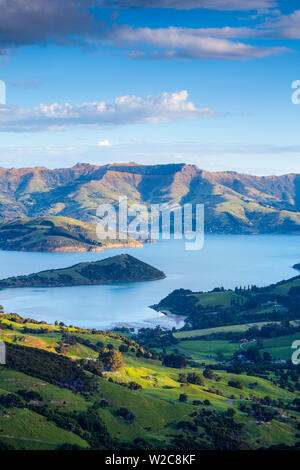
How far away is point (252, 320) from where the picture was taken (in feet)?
512

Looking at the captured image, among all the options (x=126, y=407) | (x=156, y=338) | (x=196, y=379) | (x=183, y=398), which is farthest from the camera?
(x=156, y=338)

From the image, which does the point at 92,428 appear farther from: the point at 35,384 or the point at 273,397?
the point at 273,397

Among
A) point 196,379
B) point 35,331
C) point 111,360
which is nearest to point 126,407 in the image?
point 111,360

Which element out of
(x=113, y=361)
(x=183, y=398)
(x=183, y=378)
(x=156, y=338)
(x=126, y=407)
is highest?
(x=113, y=361)

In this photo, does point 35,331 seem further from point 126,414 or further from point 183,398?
point 126,414

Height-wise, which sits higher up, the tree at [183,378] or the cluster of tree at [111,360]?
the cluster of tree at [111,360]

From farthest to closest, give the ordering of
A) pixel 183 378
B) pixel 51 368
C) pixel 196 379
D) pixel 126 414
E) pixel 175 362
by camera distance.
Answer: pixel 175 362 < pixel 183 378 < pixel 196 379 < pixel 51 368 < pixel 126 414

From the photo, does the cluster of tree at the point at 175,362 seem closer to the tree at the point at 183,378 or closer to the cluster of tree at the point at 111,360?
the tree at the point at 183,378

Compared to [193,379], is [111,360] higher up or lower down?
higher up

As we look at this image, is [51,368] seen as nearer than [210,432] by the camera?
No

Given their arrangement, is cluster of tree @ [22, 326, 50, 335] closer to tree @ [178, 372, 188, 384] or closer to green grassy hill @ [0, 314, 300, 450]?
green grassy hill @ [0, 314, 300, 450]

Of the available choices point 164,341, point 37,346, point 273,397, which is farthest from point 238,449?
point 164,341

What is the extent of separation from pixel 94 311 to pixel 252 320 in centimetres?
4356

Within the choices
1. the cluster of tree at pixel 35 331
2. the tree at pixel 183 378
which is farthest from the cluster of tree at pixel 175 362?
the cluster of tree at pixel 35 331
